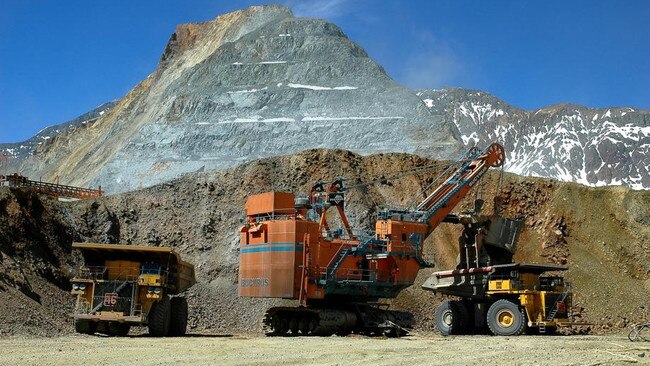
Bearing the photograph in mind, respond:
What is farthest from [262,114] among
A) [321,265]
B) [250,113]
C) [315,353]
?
[315,353]

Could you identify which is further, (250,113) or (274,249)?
(250,113)

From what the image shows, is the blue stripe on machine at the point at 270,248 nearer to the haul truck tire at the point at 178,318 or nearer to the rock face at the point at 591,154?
the haul truck tire at the point at 178,318

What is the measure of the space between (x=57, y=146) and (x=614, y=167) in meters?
127

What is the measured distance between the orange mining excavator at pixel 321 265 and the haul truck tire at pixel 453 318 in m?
1.54

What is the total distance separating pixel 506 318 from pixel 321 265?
22.4 ft

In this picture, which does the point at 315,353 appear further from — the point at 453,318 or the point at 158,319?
Answer: the point at 453,318

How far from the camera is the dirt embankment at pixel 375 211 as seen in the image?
4128cm

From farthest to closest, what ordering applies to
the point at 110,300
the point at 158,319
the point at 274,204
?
the point at 274,204
the point at 158,319
the point at 110,300

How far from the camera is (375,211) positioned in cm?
4622

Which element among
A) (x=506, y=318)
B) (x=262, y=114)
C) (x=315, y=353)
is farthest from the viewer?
(x=262, y=114)

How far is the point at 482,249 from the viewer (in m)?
31.5

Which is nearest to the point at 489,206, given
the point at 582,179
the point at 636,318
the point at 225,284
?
the point at 636,318

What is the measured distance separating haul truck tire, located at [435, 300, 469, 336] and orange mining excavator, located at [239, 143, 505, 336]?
1538 millimetres

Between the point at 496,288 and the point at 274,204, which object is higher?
the point at 274,204
